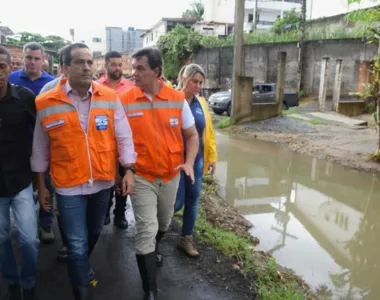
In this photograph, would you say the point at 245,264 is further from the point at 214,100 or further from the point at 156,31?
the point at 156,31

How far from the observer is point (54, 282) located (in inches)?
124

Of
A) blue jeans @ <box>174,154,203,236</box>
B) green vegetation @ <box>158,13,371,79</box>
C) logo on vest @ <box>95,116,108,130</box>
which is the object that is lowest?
blue jeans @ <box>174,154,203,236</box>

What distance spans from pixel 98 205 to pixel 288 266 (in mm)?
2493

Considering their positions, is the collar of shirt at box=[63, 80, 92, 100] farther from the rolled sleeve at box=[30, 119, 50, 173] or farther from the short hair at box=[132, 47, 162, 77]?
the short hair at box=[132, 47, 162, 77]

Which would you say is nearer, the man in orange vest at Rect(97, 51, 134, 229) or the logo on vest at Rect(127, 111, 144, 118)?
the logo on vest at Rect(127, 111, 144, 118)

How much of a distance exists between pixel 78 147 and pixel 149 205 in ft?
2.37

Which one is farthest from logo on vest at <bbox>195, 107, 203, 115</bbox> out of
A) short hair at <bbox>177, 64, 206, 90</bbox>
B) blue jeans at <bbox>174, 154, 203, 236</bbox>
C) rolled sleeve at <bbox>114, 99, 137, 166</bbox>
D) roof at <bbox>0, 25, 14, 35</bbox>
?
roof at <bbox>0, 25, 14, 35</bbox>

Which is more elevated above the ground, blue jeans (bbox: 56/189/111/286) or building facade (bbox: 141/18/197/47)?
building facade (bbox: 141/18/197/47)

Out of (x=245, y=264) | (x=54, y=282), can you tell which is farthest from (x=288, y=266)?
(x=54, y=282)

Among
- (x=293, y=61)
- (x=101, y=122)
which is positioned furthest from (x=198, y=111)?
(x=293, y=61)

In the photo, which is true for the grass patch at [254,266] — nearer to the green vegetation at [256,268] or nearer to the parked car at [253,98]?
the green vegetation at [256,268]

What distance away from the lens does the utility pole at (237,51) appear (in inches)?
508

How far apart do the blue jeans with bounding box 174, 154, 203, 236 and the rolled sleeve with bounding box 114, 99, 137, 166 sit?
2.78 ft

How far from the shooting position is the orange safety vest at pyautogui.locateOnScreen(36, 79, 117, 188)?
8.02 feet
